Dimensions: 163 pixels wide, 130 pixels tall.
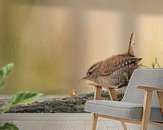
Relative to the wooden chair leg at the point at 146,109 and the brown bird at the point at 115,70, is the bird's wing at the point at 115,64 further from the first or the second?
the wooden chair leg at the point at 146,109

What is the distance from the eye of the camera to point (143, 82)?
10.6ft

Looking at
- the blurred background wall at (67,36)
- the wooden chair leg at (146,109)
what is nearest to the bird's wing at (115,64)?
the blurred background wall at (67,36)

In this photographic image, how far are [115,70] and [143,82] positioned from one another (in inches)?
41.9

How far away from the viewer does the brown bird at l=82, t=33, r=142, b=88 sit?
4.23 m

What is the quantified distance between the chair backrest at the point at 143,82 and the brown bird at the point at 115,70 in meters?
0.87

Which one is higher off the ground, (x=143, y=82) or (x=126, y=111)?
(x=143, y=82)

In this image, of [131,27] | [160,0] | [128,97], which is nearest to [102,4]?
→ [131,27]

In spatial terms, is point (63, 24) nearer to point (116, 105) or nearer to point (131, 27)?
point (131, 27)

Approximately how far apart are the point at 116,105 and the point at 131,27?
1985mm

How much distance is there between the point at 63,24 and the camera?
4.35 metres

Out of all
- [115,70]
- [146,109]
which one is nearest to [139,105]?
[146,109]

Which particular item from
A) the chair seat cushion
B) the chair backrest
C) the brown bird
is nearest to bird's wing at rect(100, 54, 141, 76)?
the brown bird

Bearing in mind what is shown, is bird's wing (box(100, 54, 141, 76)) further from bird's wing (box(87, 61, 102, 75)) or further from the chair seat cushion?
the chair seat cushion

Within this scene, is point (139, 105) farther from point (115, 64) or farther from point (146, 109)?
point (115, 64)
